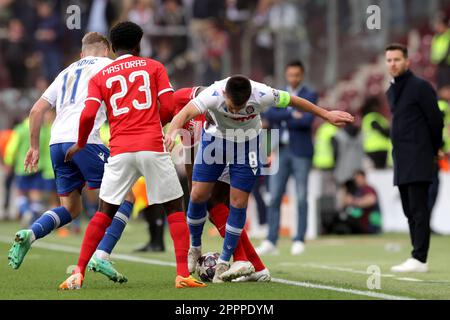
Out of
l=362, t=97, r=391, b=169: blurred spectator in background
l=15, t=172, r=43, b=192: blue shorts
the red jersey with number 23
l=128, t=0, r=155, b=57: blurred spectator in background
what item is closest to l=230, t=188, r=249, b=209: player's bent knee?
the red jersey with number 23

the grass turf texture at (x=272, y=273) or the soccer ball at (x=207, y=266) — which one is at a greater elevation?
the soccer ball at (x=207, y=266)

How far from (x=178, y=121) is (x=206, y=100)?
0.32 m

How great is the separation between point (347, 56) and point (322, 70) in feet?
2.00

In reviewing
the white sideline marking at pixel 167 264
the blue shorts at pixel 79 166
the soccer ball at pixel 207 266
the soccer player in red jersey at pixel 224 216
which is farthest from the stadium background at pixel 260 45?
the blue shorts at pixel 79 166

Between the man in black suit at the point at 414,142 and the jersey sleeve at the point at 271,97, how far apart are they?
8.88 feet

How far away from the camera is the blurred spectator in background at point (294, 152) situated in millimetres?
14844

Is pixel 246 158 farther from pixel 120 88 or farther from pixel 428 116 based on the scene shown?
pixel 428 116

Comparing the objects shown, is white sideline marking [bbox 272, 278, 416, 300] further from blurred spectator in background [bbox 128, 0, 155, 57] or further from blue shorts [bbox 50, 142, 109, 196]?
blurred spectator in background [bbox 128, 0, 155, 57]

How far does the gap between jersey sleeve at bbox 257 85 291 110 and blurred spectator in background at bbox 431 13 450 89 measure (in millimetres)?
11714

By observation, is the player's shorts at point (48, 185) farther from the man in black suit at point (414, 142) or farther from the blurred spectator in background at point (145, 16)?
the man in black suit at point (414, 142)

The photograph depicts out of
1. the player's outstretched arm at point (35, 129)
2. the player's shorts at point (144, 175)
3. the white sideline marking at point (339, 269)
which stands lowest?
the white sideline marking at point (339, 269)
